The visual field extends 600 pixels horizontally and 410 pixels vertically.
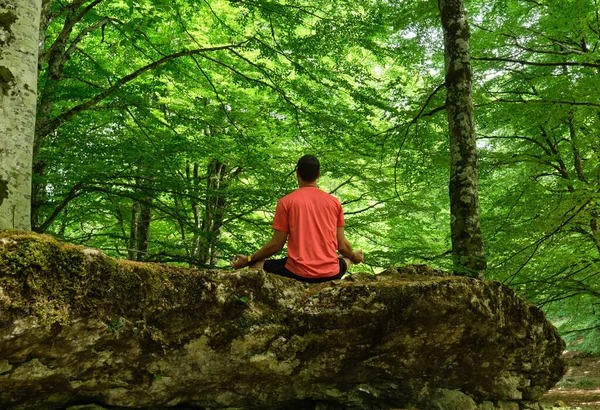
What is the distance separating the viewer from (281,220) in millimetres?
3816

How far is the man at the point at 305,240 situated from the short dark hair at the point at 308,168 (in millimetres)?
25

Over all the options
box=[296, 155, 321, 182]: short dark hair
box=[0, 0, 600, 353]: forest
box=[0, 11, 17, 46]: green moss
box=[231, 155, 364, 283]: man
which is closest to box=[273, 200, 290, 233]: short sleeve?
box=[231, 155, 364, 283]: man

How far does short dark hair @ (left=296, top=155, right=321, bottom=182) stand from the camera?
4004mm

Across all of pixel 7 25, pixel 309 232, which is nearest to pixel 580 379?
pixel 309 232

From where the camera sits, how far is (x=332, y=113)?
7.12 meters

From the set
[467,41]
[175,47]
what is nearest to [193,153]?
[175,47]

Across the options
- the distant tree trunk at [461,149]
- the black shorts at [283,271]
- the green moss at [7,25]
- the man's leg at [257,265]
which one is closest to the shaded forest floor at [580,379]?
the distant tree trunk at [461,149]

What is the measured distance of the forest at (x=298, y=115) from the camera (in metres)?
6.10

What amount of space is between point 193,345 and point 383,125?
9.15m

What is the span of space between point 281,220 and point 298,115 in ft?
12.7

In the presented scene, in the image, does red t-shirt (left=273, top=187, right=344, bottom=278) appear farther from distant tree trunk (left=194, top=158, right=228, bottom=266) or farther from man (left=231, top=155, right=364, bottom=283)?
distant tree trunk (left=194, top=158, right=228, bottom=266)

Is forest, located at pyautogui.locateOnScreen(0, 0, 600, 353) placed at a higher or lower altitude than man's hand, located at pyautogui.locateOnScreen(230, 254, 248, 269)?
higher

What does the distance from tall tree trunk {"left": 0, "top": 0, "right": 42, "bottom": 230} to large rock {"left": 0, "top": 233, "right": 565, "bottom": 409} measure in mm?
609

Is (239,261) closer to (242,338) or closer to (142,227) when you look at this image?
(242,338)
